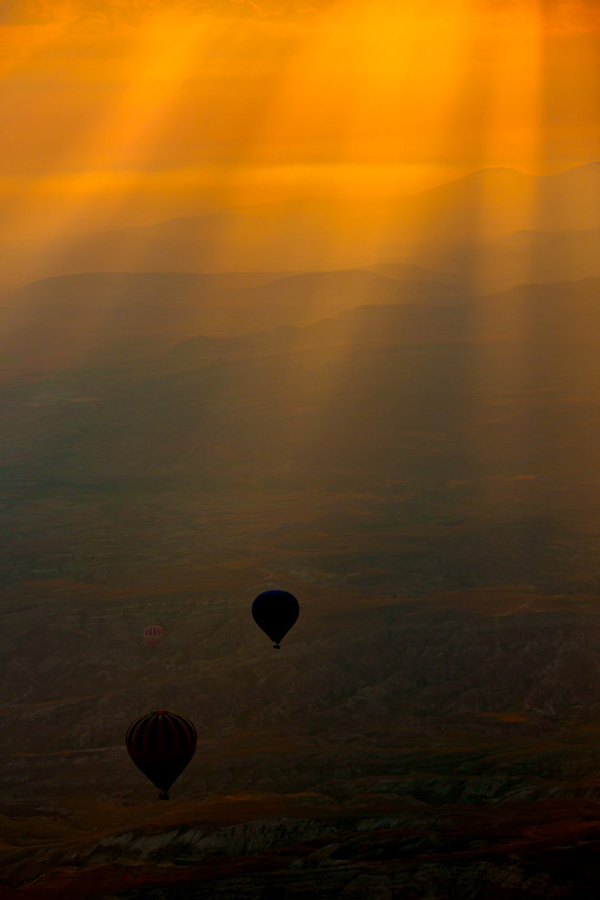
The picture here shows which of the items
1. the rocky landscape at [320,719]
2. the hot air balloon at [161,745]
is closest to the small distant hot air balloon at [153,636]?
the rocky landscape at [320,719]

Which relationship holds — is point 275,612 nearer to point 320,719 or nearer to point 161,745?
point 161,745

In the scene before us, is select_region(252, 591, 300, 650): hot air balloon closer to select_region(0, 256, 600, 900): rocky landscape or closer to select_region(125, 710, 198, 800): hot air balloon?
select_region(0, 256, 600, 900): rocky landscape

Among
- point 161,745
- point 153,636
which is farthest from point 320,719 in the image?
point 161,745

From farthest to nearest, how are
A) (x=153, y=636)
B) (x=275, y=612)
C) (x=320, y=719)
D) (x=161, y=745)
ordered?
(x=153, y=636) → (x=320, y=719) → (x=275, y=612) → (x=161, y=745)

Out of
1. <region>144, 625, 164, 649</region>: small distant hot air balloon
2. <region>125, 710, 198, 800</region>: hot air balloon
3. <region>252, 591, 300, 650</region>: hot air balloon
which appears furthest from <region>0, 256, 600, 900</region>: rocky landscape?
<region>252, 591, 300, 650</region>: hot air balloon

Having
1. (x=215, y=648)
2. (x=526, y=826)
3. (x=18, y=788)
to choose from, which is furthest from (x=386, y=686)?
(x=526, y=826)

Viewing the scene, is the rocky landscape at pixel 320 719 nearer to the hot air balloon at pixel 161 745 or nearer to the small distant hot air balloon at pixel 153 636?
the small distant hot air balloon at pixel 153 636
